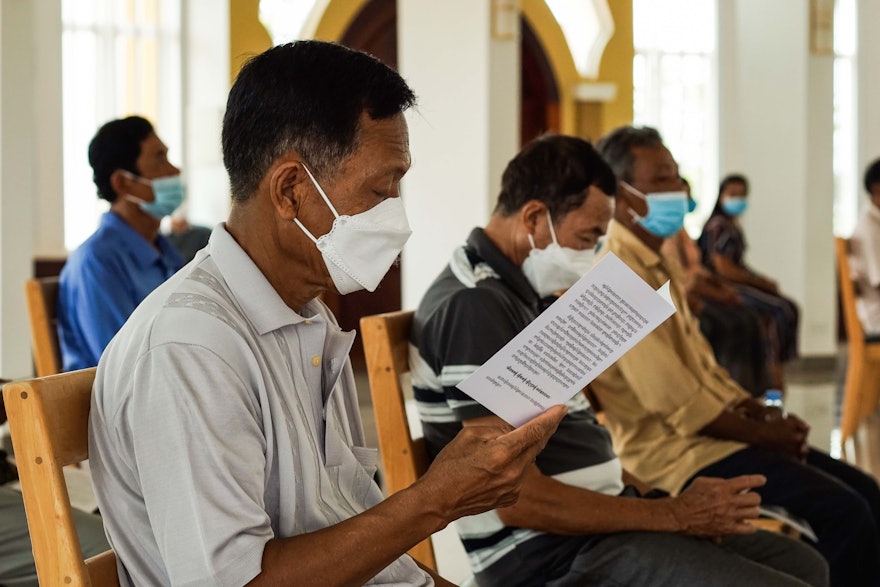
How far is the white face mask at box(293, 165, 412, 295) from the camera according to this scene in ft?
4.58

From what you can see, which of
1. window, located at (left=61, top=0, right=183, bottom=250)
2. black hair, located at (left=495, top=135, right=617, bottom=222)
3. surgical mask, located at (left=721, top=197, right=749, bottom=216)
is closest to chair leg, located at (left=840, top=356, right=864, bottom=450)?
surgical mask, located at (left=721, top=197, right=749, bottom=216)

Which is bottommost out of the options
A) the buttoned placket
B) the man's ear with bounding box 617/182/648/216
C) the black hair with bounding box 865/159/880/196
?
the buttoned placket

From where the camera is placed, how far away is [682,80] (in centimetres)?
994

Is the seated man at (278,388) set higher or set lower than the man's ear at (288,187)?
lower

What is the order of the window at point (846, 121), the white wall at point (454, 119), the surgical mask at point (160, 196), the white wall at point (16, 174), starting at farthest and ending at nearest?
the window at point (846, 121)
the white wall at point (454, 119)
the white wall at point (16, 174)
the surgical mask at point (160, 196)

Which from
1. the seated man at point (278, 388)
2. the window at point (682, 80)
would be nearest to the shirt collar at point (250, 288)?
the seated man at point (278, 388)

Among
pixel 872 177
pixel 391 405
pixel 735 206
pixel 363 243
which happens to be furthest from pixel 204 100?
pixel 363 243

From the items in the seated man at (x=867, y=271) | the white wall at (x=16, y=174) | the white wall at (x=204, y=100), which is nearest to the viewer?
the white wall at (x=16, y=174)

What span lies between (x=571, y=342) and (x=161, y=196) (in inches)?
96.8

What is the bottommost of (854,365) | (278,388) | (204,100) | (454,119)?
(854,365)

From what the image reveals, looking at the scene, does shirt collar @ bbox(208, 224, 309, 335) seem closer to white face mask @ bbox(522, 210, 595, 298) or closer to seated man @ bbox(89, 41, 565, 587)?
seated man @ bbox(89, 41, 565, 587)

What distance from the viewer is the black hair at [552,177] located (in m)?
2.24

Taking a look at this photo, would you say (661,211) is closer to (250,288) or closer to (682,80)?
(250,288)

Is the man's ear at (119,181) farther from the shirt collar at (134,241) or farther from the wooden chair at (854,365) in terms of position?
the wooden chair at (854,365)
